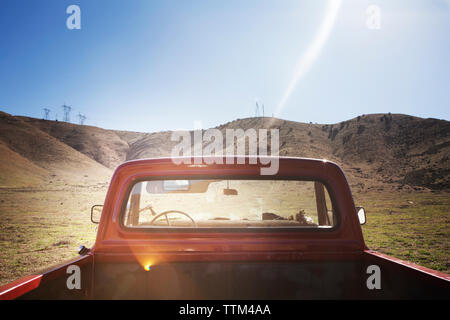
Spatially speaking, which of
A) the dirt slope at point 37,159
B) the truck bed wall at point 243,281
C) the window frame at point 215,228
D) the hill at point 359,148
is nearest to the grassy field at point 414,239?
the truck bed wall at point 243,281

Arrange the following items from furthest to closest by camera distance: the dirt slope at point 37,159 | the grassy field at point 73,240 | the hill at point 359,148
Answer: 1. the dirt slope at point 37,159
2. the hill at point 359,148
3. the grassy field at point 73,240

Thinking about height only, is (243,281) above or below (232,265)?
below

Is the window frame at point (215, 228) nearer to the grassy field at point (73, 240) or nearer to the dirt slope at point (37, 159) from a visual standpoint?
the grassy field at point (73, 240)

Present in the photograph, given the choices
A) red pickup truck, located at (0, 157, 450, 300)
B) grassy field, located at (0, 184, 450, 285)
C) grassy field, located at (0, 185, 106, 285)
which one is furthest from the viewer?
grassy field, located at (0, 184, 450, 285)

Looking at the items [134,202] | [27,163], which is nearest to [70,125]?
[27,163]

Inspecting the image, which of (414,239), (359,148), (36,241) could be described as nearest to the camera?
(36,241)

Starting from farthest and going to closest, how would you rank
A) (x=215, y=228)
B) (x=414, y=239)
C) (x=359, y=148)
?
(x=359, y=148) < (x=414, y=239) < (x=215, y=228)

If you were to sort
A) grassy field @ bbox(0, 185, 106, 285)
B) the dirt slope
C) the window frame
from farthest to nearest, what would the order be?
1. the dirt slope
2. grassy field @ bbox(0, 185, 106, 285)
3. the window frame

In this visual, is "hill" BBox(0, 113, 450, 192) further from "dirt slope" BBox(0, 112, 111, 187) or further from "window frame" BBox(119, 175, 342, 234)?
"window frame" BBox(119, 175, 342, 234)

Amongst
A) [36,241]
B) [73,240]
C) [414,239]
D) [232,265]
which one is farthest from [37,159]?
[232,265]

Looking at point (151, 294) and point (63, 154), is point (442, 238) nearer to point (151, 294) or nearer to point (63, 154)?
point (151, 294)

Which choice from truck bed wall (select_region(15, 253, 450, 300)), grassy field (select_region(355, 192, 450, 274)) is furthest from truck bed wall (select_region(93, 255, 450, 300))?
grassy field (select_region(355, 192, 450, 274))

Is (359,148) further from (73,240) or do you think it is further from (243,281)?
(243,281)

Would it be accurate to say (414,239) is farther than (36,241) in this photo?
Yes
